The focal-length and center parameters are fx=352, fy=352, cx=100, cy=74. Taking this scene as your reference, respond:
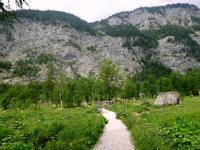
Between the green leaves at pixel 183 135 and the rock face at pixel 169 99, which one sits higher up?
the green leaves at pixel 183 135

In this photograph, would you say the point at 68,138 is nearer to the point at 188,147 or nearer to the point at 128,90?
the point at 188,147

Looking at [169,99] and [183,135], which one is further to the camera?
[169,99]

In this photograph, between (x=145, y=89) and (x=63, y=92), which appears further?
(x=145, y=89)

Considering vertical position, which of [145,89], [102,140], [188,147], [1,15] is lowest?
[145,89]

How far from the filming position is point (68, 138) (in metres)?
18.4

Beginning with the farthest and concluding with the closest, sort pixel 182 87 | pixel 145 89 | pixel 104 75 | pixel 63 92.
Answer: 1. pixel 145 89
2. pixel 182 87
3. pixel 63 92
4. pixel 104 75

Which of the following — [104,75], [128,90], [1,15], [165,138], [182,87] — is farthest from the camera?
[128,90]

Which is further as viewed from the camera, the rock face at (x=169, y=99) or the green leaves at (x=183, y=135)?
the rock face at (x=169, y=99)

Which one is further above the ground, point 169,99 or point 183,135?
point 183,135

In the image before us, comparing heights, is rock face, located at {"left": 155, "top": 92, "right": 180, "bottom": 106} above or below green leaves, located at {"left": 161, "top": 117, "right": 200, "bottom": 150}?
below

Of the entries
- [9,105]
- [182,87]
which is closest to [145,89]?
[182,87]

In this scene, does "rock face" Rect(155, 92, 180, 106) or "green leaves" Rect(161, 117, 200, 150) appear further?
"rock face" Rect(155, 92, 180, 106)

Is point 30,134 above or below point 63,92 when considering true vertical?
above

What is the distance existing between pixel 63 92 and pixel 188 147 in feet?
319
